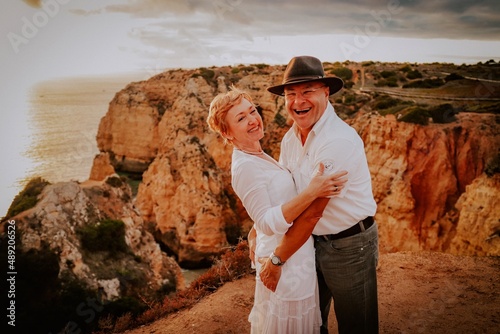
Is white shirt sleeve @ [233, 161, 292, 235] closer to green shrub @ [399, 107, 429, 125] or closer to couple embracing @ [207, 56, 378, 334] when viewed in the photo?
couple embracing @ [207, 56, 378, 334]

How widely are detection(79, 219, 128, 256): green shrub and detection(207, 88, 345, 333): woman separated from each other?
5.65 metres

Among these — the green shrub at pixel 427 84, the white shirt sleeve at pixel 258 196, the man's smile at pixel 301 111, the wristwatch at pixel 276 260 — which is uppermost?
the green shrub at pixel 427 84

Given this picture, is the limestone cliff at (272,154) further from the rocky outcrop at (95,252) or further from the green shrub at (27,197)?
the green shrub at (27,197)

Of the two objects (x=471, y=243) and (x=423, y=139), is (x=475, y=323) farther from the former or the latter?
(x=423, y=139)

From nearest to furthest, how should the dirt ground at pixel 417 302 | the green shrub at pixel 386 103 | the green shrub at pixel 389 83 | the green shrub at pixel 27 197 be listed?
the dirt ground at pixel 417 302 → the green shrub at pixel 27 197 → the green shrub at pixel 386 103 → the green shrub at pixel 389 83

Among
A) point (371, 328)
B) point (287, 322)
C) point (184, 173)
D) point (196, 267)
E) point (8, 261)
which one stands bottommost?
point (196, 267)

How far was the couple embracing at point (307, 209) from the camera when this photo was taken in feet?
8.18

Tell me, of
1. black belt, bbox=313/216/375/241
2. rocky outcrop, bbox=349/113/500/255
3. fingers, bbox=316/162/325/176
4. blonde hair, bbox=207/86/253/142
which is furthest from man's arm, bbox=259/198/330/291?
rocky outcrop, bbox=349/113/500/255

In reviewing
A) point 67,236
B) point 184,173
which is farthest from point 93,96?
point 67,236

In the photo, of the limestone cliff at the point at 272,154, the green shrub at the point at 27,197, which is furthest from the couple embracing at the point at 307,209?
the limestone cliff at the point at 272,154

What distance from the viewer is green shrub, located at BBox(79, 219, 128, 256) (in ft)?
24.5

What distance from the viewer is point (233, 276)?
6945mm

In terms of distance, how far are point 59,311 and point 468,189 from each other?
32.3ft

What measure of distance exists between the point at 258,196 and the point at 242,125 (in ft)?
2.07
